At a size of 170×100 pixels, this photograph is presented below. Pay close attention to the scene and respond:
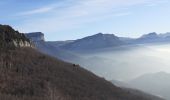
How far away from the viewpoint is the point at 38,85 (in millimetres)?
127375

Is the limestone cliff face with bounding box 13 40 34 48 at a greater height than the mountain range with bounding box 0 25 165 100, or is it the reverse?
the limestone cliff face with bounding box 13 40 34 48

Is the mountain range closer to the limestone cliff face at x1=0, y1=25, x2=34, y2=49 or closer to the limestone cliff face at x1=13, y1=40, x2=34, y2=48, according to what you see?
the limestone cliff face at x1=0, y1=25, x2=34, y2=49

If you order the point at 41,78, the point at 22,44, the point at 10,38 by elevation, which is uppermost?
the point at 10,38

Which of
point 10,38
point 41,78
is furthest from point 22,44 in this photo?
point 41,78

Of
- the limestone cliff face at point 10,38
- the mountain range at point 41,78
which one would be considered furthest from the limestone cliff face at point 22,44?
the mountain range at point 41,78

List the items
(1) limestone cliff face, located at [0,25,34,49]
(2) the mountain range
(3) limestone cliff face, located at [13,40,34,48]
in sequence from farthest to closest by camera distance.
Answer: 1. (3) limestone cliff face, located at [13,40,34,48]
2. (1) limestone cliff face, located at [0,25,34,49]
3. (2) the mountain range

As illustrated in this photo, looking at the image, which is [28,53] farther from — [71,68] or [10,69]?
[10,69]

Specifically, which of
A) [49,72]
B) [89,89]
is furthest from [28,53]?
[89,89]

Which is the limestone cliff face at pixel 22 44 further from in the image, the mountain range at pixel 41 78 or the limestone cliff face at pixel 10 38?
the mountain range at pixel 41 78

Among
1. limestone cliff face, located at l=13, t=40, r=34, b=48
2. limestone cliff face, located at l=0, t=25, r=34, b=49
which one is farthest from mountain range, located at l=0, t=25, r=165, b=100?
limestone cliff face, located at l=13, t=40, r=34, b=48

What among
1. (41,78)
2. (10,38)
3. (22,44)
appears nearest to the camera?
(41,78)

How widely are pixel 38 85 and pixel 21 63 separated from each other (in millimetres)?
24956

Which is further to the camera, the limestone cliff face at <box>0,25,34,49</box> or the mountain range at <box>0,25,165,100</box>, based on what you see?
the limestone cliff face at <box>0,25,34,49</box>

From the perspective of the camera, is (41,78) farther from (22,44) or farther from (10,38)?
(22,44)
